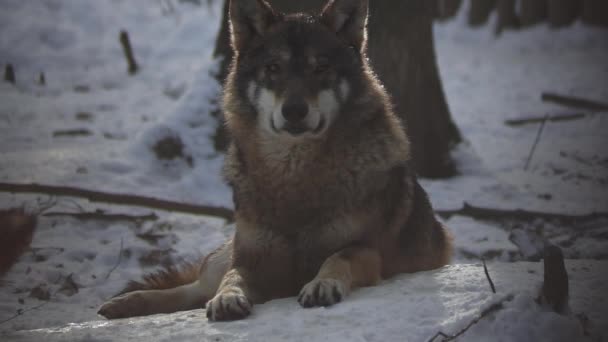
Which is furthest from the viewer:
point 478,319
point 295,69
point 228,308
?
point 295,69

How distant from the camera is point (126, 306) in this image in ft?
13.3

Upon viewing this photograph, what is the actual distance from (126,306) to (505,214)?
374cm

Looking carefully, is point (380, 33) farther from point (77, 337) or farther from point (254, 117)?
point (77, 337)

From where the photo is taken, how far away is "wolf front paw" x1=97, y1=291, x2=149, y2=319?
4008mm

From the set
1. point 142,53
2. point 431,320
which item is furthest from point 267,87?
point 142,53

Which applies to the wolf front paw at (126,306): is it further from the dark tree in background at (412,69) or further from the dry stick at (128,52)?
the dry stick at (128,52)

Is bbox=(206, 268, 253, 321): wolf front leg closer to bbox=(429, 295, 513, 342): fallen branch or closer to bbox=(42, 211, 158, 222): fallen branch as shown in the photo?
bbox=(429, 295, 513, 342): fallen branch

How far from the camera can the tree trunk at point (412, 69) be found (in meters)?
6.30

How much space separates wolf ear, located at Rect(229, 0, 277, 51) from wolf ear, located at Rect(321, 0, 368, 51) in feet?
1.22

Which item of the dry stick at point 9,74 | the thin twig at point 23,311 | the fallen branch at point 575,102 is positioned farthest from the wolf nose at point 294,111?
the dry stick at point 9,74

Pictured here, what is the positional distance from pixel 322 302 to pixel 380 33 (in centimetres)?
379

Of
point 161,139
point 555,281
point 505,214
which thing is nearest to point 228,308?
point 555,281

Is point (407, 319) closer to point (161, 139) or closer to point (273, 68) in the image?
point (273, 68)

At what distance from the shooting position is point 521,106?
986cm
